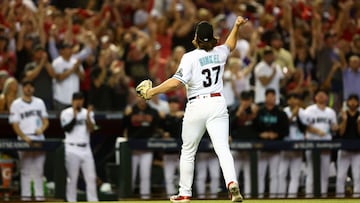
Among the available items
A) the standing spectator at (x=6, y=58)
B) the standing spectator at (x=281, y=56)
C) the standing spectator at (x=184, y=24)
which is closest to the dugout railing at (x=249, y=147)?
the standing spectator at (x=6, y=58)

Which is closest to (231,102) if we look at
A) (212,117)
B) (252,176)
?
(252,176)

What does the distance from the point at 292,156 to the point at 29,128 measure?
14.7ft

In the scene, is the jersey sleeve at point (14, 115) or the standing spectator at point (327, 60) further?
the standing spectator at point (327, 60)

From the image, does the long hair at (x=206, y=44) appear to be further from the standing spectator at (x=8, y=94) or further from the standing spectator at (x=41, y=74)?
the standing spectator at (x=41, y=74)

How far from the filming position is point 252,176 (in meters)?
18.0

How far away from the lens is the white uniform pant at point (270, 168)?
18047mm

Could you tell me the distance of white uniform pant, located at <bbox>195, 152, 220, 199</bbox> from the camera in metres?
18.0

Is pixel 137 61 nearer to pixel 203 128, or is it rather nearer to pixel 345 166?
pixel 345 166

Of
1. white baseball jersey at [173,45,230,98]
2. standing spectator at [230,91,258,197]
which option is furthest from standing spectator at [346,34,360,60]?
white baseball jersey at [173,45,230,98]

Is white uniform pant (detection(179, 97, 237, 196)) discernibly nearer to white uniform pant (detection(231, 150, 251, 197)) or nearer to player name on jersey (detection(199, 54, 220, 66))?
player name on jersey (detection(199, 54, 220, 66))

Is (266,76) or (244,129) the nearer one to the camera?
(244,129)

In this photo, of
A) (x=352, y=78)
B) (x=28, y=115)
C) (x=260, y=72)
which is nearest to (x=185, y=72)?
(x=28, y=115)

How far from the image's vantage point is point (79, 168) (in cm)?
1831

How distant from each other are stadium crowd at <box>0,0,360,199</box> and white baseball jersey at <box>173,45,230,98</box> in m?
5.29
